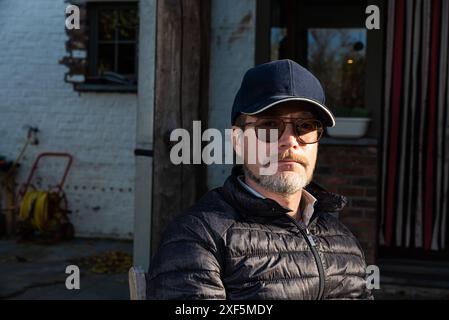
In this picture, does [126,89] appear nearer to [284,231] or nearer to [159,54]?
[159,54]

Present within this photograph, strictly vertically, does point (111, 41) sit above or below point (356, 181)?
above

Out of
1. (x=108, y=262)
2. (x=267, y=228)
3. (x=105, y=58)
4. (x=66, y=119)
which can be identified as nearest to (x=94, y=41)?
(x=105, y=58)

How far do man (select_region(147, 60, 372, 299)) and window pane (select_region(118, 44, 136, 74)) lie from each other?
6209 millimetres

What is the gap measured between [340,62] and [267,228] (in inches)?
208

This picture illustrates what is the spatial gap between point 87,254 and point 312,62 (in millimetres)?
3613

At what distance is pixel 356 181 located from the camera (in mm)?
4629

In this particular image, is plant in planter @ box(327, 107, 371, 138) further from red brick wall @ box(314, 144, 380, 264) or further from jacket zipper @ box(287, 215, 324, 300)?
jacket zipper @ box(287, 215, 324, 300)

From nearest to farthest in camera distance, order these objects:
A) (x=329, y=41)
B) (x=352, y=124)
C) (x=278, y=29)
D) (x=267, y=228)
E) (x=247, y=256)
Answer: (x=247, y=256), (x=267, y=228), (x=352, y=124), (x=278, y=29), (x=329, y=41)

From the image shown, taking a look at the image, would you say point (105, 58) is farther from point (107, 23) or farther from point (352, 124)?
point (352, 124)

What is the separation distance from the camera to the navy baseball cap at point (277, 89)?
1.89 metres

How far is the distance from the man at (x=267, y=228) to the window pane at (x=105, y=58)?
634cm

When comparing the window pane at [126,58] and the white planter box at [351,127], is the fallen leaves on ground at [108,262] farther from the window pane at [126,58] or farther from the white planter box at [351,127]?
the white planter box at [351,127]

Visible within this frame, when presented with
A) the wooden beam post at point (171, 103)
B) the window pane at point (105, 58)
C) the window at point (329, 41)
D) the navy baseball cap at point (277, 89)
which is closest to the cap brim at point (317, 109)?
the navy baseball cap at point (277, 89)

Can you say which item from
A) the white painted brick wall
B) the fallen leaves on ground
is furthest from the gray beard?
the white painted brick wall
